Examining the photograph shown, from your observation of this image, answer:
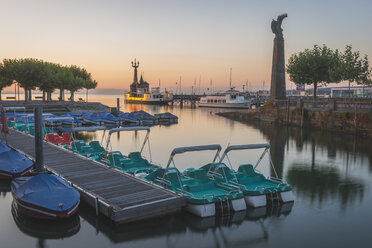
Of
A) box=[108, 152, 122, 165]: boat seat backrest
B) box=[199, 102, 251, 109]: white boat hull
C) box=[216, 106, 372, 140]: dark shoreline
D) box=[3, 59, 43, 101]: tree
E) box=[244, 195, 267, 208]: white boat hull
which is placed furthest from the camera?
box=[199, 102, 251, 109]: white boat hull

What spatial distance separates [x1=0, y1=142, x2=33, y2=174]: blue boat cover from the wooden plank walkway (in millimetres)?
1289

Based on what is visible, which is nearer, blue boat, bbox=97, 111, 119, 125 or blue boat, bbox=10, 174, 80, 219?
blue boat, bbox=10, 174, 80, 219

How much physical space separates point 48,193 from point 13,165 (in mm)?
7786

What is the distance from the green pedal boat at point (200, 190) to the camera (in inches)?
553

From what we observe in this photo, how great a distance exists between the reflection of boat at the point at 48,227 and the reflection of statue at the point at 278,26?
52.4 metres

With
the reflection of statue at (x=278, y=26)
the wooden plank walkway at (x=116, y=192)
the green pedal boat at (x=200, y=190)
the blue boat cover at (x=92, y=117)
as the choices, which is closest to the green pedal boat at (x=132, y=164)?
the wooden plank walkway at (x=116, y=192)

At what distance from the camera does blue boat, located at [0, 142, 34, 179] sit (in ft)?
63.6

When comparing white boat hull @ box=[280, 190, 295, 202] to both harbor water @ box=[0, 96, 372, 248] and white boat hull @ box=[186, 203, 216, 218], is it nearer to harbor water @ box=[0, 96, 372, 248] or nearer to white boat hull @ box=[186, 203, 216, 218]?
harbor water @ box=[0, 96, 372, 248]

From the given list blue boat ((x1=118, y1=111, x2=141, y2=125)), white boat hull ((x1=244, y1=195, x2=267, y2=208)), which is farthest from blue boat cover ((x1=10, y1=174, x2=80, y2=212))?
blue boat ((x1=118, y1=111, x2=141, y2=125))

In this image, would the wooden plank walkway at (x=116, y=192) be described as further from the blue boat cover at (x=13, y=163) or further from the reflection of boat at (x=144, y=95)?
the reflection of boat at (x=144, y=95)

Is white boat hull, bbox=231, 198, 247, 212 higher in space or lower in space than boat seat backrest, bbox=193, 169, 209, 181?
lower

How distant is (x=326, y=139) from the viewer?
40594 millimetres

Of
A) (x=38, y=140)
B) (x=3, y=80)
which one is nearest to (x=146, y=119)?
(x=3, y=80)

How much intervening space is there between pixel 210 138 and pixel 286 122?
17.5m
